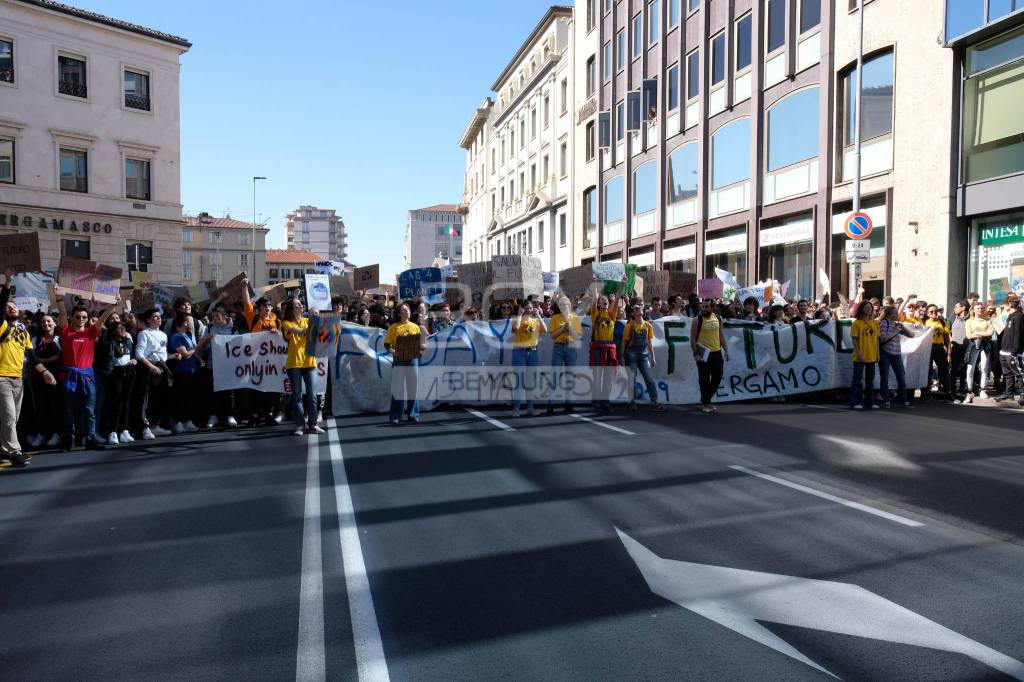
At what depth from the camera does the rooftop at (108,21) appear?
3444 cm

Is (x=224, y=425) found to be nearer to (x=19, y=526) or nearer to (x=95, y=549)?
(x=19, y=526)

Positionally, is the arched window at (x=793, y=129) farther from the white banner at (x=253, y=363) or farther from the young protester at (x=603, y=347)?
the white banner at (x=253, y=363)

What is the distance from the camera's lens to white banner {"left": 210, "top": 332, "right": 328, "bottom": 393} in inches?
485

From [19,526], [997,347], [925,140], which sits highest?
[925,140]

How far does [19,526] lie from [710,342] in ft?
32.7

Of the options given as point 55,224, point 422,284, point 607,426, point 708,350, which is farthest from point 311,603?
point 55,224

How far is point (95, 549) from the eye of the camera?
234 inches

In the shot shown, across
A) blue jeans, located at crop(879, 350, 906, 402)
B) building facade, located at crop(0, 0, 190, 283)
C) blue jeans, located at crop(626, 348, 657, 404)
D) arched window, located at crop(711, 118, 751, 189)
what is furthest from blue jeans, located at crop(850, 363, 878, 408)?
building facade, located at crop(0, 0, 190, 283)

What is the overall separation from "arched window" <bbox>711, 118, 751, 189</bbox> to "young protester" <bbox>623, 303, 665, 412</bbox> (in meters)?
15.9

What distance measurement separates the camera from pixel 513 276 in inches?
760

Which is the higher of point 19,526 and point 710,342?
point 710,342

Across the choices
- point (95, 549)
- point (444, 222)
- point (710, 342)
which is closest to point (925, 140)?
point (710, 342)

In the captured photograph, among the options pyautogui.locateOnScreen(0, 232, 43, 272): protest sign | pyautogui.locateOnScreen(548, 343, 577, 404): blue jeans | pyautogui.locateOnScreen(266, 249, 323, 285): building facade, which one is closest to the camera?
pyautogui.locateOnScreen(548, 343, 577, 404): blue jeans

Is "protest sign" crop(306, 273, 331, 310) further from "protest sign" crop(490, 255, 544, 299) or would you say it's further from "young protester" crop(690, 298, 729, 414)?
"young protester" crop(690, 298, 729, 414)
